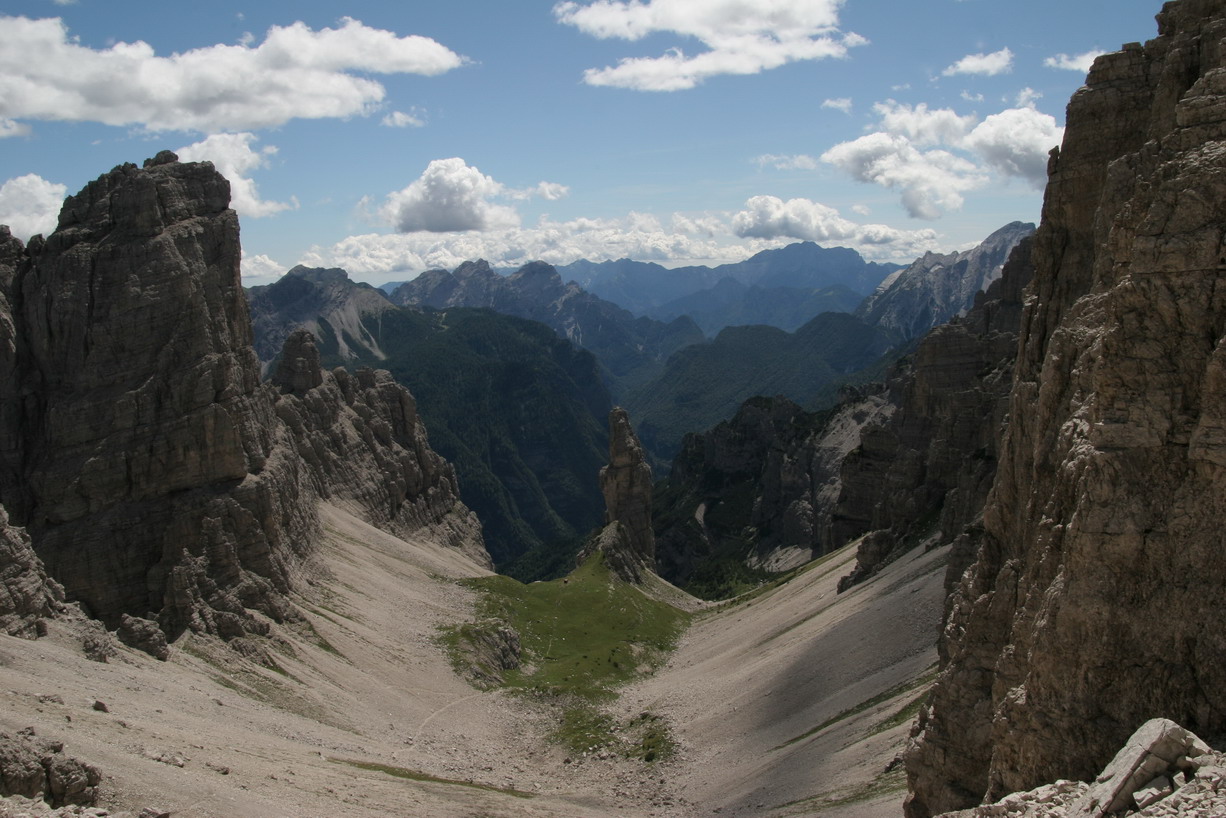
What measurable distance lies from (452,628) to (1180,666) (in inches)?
3180

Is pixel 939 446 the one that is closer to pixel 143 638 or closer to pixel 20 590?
pixel 143 638

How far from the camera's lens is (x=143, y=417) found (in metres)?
75.6

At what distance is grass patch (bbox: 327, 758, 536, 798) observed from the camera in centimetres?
5078

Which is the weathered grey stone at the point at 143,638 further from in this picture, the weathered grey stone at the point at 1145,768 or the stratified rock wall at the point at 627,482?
the stratified rock wall at the point at 627,482

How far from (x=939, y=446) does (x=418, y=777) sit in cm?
6243

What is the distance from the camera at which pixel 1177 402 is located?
21.1 metres

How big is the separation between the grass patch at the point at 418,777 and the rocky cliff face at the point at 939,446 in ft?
100

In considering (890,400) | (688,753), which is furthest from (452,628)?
(890,400)

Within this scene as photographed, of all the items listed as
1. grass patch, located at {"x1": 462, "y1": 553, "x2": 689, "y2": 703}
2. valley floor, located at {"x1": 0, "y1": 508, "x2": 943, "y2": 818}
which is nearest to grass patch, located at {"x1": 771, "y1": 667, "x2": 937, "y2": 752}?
valley floor, located at {"x1": 0, "y1": 508, "x2": 943, "y2": 818}

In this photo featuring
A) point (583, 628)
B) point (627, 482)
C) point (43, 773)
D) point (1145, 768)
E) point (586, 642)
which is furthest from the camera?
point (627, 482)

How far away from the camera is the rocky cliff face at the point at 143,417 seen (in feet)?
233

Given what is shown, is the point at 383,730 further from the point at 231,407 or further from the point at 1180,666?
the point at 1180,666

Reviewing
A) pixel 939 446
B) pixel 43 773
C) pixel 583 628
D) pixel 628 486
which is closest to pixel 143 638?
pixel 43 773

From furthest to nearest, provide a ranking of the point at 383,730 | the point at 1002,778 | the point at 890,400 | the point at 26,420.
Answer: the point at 890,400
the point at 26,420
the point at 383,730
the point at 1002,778
